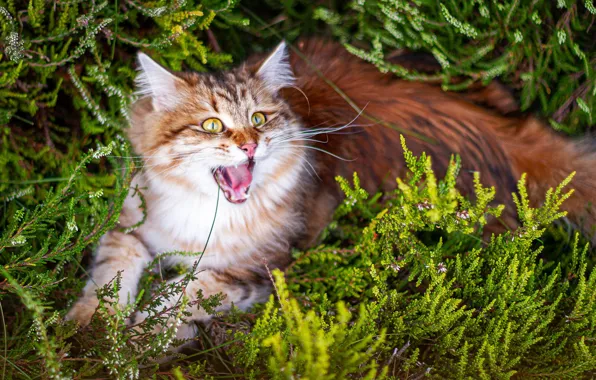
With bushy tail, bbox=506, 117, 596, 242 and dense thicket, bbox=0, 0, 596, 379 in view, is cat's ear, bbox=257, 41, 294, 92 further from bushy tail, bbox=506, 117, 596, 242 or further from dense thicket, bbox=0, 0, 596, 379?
bushy tail, bbox=506, 117, 596, 242

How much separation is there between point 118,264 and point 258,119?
2.50 ft

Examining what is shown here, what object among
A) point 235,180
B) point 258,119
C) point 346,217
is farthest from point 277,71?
point 346,217

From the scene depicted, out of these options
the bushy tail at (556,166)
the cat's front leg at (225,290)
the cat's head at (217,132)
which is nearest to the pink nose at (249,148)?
the cat's head at (217,132)

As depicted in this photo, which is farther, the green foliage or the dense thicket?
the green foliage

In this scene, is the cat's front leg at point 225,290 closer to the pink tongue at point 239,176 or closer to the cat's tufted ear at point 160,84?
the pink tongue at point 239,176

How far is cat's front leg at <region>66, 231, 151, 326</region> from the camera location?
1.67 m

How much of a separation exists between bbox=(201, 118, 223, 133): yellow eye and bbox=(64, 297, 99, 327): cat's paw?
29.3 inches

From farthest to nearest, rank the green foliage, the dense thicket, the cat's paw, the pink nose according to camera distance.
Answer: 1. the green foliage
2. the cat's paw
3. the pink nose
4. the dense thicket

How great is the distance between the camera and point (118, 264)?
5.65 ft

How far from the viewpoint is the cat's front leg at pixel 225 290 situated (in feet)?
5.43

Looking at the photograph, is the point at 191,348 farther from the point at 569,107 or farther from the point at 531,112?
the point at 569,107

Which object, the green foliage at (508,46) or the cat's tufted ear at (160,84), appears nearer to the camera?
the cat's tufted ear at (160,84)

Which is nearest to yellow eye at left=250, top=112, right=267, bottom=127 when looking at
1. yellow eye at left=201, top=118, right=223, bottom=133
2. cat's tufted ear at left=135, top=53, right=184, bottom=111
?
yellow eye at left=201, top=118, right=223, bottom=133

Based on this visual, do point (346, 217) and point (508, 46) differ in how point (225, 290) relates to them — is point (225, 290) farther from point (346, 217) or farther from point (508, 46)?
point (508, 46)
